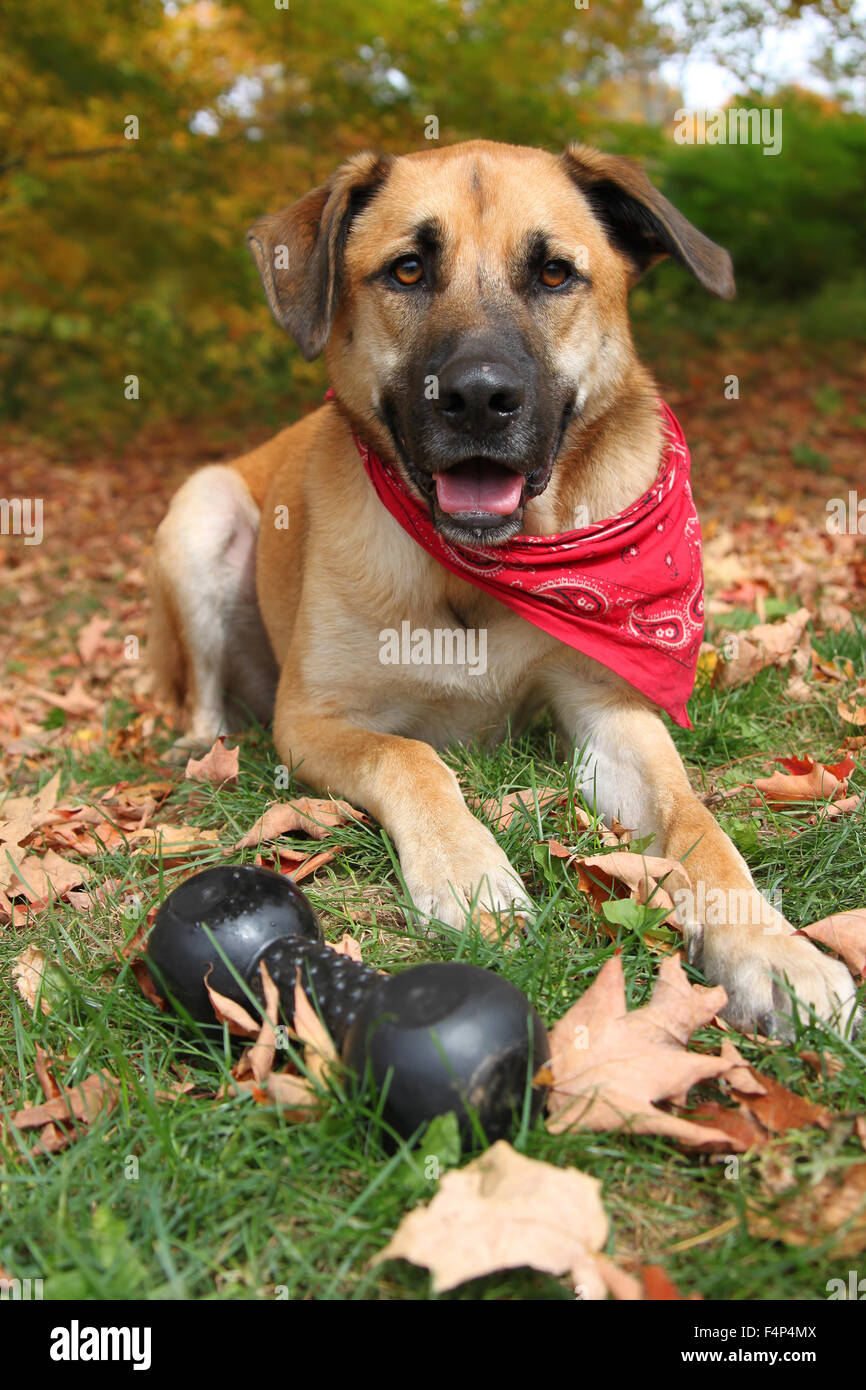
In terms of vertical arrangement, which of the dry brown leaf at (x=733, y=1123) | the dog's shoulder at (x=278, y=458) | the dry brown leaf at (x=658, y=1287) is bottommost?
the dry brown leaf at (x=658, y=1287)

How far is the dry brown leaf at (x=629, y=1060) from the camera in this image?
1729mm

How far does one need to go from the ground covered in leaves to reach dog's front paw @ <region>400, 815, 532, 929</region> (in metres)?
0.06

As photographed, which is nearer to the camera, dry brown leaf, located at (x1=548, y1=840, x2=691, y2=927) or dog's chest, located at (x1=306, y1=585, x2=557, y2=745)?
dry brown leaf, located at (x1=548, y1=840, x2=691, y2=927)

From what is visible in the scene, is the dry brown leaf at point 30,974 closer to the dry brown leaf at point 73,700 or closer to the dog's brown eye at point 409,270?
the dog's brown eye at point 409,270

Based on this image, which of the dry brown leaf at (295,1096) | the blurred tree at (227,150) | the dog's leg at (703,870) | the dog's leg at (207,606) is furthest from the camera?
the blurred tree at (227,150)

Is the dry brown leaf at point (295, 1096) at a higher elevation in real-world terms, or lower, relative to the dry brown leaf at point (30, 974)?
higher

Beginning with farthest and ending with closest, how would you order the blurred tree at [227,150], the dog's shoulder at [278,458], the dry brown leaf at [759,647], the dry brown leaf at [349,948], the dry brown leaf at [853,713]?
the blurred tree at [227,150] → the dog's shoulder at [278,458] → the dry brown leaf at [759,647] → the dry brown leaf at [853,713] → the dry brown leaf at [349,948]

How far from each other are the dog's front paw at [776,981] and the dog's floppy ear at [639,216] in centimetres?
187

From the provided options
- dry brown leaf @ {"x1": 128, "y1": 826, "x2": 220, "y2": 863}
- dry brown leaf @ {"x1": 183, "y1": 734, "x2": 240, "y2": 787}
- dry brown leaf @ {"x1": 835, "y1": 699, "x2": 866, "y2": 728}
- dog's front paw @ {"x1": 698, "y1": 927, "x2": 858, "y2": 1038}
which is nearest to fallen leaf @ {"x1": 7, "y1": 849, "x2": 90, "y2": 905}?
dry brown leaf @ {"x1": 128, "y1": 826, "x2": 220, "y2": 863}

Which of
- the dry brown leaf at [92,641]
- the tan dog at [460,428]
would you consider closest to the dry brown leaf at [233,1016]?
the tan dog at [460,428]

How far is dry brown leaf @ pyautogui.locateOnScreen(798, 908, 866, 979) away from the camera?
2.15 metres

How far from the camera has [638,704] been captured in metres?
3.10

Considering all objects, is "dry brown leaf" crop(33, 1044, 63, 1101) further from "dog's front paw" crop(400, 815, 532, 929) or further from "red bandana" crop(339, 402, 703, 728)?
"red bandana" crop(339, 402, 703, 728)

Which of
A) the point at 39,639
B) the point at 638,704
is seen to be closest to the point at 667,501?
the point at 638,704
